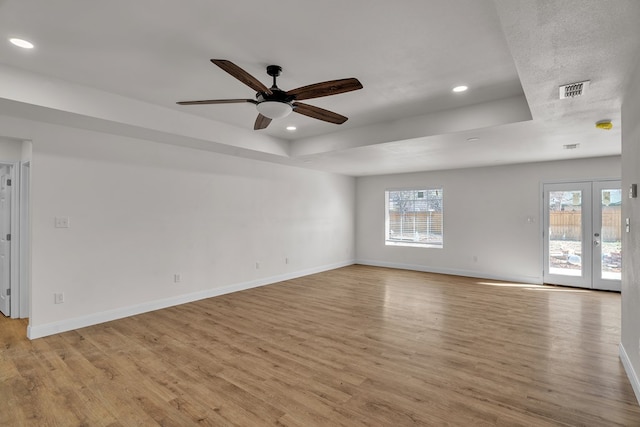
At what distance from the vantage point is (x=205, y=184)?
520 cm

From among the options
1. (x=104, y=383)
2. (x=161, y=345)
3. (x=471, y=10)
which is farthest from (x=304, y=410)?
(x=471, y=10)

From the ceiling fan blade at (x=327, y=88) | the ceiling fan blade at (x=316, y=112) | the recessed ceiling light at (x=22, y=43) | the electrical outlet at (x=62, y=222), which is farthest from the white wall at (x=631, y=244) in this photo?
the electrical outlet at (x=62, y=222)

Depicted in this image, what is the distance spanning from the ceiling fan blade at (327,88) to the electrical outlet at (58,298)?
3.48 metres

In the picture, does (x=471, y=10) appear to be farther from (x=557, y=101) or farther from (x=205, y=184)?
(x=205, y=184)

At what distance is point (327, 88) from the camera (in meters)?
2.50

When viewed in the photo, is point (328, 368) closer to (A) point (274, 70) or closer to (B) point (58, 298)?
(A) point (274, 70)

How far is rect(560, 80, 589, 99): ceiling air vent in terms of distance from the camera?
260 cm

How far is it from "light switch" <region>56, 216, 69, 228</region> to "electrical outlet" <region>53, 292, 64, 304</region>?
0.77 meters

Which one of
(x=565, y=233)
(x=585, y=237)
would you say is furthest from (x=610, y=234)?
(x=565, y=233)

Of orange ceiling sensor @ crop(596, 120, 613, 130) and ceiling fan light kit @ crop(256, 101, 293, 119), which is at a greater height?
orange ceiling sensor @ crop(596, 120, 613, 130)

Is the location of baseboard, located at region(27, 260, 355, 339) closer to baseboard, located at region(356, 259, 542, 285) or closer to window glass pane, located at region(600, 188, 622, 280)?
baseboard, located at region(356, 259, 542, 285)

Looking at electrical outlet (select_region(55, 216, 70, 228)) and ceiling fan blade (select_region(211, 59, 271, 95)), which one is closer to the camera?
ceiling fan blade (select_region(211, 59, 271, 95))

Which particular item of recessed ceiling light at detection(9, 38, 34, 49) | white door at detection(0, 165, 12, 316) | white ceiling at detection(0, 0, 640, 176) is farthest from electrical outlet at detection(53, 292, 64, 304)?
recessed ceiling light at detection(9, 38, 34, 49)

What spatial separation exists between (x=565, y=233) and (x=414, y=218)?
295 centimetres
